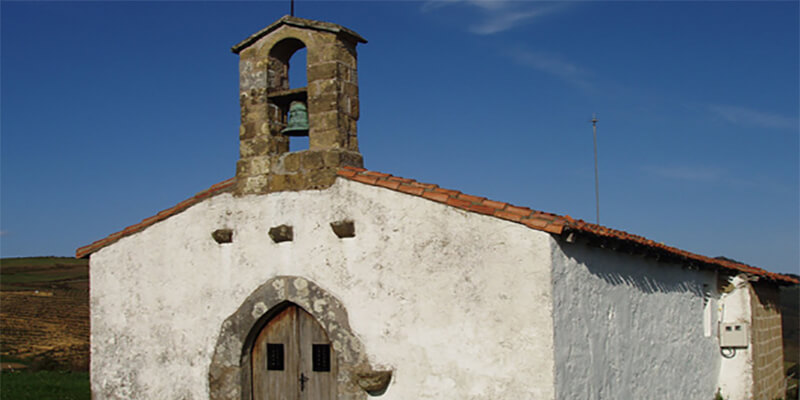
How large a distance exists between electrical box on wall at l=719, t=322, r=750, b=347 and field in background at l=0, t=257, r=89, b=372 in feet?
51.4

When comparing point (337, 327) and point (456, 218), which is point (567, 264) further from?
point (337, 327)

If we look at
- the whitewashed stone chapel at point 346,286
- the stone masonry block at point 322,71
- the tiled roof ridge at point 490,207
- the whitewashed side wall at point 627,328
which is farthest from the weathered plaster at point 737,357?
the stone masonry block at point 322,71

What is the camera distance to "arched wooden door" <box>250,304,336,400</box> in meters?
7.67

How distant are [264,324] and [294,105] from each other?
2.47m

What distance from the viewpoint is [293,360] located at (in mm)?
7859

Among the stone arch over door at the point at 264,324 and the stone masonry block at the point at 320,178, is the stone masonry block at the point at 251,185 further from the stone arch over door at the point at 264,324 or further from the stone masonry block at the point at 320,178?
the stone arch over door at the point at 264,324

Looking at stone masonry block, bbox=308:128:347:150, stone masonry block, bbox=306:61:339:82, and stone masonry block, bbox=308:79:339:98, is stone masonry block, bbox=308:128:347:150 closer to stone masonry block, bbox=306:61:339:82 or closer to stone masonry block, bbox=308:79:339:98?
stone masonry block, bbox=308:79:339:98

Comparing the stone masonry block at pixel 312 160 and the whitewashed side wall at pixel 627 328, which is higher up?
the stone masonry block at pixel 312 160

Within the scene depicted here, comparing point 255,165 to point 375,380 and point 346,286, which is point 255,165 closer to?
point 346,286

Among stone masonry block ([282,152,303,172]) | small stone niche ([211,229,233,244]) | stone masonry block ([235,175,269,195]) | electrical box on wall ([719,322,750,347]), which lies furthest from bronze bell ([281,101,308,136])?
electrical box on wall ([719,322,750,347])

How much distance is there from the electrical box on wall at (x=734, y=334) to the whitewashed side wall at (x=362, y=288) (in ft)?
20.0

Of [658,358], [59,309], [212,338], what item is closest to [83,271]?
[59,309]

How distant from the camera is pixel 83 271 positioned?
33.8 m

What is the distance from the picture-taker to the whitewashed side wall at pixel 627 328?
667 centimetres
